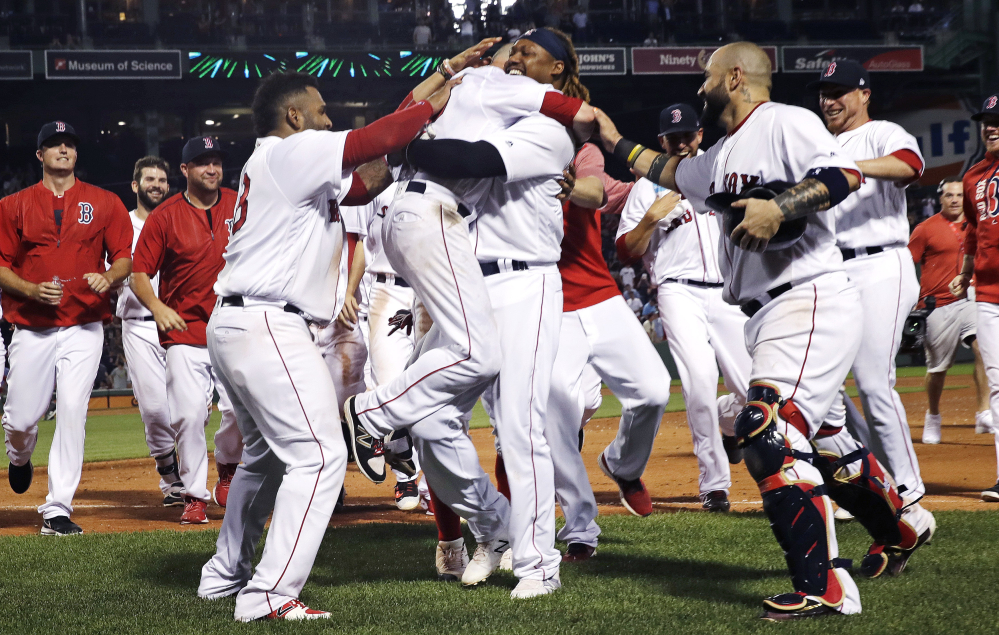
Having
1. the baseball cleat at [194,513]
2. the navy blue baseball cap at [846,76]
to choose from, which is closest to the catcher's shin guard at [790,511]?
the navy blue baseball cap at [846,76]

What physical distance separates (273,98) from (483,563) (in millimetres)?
2016

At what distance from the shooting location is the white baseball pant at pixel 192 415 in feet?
20.6

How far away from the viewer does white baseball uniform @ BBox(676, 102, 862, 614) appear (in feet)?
11.2

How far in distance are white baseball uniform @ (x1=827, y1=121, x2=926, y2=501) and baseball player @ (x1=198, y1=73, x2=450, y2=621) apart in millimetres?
2258

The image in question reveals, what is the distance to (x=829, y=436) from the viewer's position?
4.01m

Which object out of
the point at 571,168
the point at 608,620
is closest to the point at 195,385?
the point at 571,168

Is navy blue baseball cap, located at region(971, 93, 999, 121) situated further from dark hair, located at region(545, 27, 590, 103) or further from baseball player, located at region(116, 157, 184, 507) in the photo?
baseball player, located at region(116, 157, 184, 507)

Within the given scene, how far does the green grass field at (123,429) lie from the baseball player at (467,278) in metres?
7.36

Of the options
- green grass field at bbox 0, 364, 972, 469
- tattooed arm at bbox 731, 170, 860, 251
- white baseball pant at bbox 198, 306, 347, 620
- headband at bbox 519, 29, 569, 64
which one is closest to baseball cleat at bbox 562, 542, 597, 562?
white baseball pant at bbox 198, 306, 347, 620

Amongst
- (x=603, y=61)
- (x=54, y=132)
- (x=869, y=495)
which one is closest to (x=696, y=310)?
(x=869, y=495)

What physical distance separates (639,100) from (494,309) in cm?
2919

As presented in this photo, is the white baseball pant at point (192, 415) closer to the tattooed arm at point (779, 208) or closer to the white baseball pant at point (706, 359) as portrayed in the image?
the white baseball pant at point (706, 359)

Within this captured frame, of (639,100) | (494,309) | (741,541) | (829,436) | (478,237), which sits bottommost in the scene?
(741,541)

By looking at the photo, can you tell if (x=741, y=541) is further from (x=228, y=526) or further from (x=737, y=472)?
(x=737, y=472)
